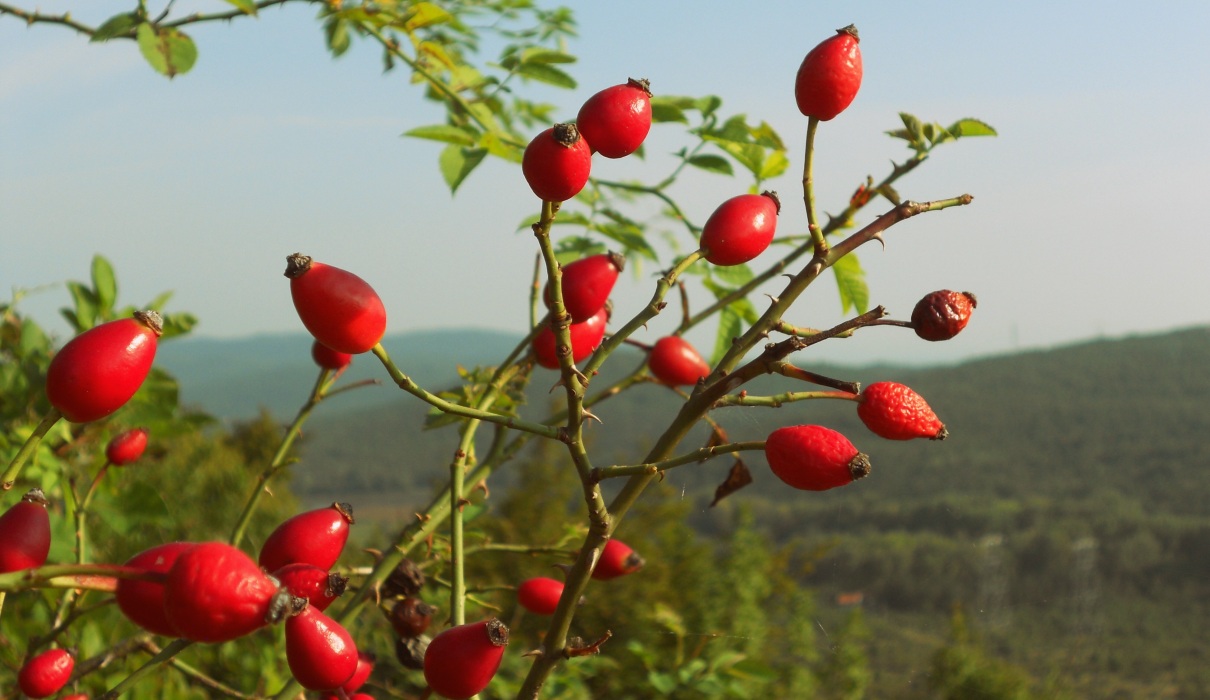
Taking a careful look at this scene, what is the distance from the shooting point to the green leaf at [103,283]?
4.99ft

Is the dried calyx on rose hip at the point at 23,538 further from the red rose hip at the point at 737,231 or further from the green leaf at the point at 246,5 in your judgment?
the green leaf at the point at 246,5

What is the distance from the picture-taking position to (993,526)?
8.99m

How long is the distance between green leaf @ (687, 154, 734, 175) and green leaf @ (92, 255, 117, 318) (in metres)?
0.92

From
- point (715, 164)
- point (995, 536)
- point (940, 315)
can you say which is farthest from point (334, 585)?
point (995, 536)

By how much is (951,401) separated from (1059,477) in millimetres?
1619

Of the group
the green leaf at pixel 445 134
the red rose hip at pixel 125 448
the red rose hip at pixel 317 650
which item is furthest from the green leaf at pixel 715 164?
the red rose hip at pixel 317 650

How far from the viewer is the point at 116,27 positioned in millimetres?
1416

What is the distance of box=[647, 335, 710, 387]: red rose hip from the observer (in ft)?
3.52

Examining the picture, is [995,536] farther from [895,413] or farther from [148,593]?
[148,593]

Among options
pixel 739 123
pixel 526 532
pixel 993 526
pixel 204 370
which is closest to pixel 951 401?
pixel 993 526

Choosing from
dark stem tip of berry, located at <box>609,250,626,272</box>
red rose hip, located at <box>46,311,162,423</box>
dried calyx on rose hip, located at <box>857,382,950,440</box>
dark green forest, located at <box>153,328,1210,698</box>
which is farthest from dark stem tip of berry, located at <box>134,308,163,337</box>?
dark green forest, located at <box>153,328,1210,698</box>

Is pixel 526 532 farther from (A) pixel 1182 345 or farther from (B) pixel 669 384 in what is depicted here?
(A) pixel 1182 345

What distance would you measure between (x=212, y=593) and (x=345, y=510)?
0.34 meters

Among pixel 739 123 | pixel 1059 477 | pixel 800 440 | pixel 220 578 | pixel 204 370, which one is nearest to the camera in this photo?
pixel 220 578
